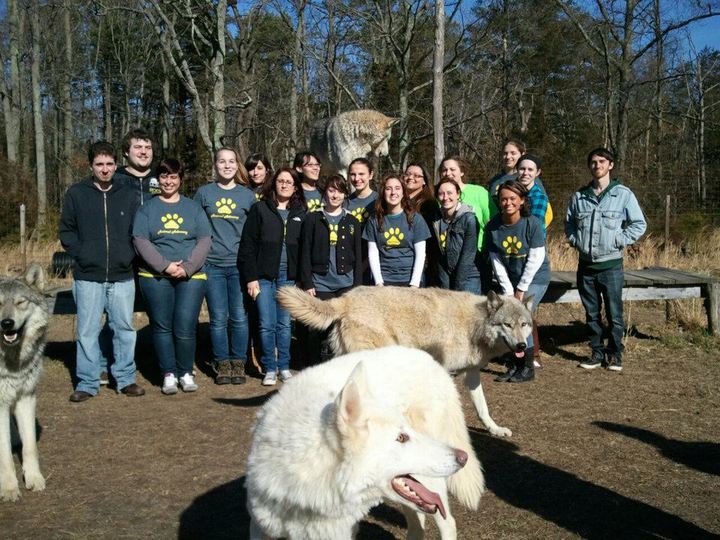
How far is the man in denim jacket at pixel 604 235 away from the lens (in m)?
6.62

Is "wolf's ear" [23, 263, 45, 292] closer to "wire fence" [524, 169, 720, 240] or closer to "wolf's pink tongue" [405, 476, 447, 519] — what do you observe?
"wolf's pink tongue" [405, 476, 447, 519]

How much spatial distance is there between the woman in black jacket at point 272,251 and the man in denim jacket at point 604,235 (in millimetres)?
3041

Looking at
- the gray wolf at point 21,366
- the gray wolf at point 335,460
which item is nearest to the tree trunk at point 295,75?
the gray wolf at point 21,366

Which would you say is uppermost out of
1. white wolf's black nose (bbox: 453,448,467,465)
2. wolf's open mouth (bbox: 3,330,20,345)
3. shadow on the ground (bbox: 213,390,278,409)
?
wolf's open mouth (bbox: 3,330,20,345)

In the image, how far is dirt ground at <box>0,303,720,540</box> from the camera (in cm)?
348

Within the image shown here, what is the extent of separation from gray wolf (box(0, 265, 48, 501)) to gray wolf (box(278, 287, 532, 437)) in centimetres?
178

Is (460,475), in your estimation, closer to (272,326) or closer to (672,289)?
(272,326)

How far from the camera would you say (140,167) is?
247 inches

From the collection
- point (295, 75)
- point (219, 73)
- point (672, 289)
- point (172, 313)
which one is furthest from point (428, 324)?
point (295, 75)

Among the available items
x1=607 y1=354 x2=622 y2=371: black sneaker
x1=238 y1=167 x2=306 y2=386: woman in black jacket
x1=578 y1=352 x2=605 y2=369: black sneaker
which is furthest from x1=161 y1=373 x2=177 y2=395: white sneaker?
x1=607 y1=354 x2=622 y2=371: black sneaker

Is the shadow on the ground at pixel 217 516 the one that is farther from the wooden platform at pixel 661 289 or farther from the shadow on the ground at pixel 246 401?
the wooden platform at pixel 661 289

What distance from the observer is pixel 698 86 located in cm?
3288

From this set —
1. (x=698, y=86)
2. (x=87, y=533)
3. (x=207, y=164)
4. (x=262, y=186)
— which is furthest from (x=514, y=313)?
(x=698, y=86)

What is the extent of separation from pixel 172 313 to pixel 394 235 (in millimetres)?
2260
